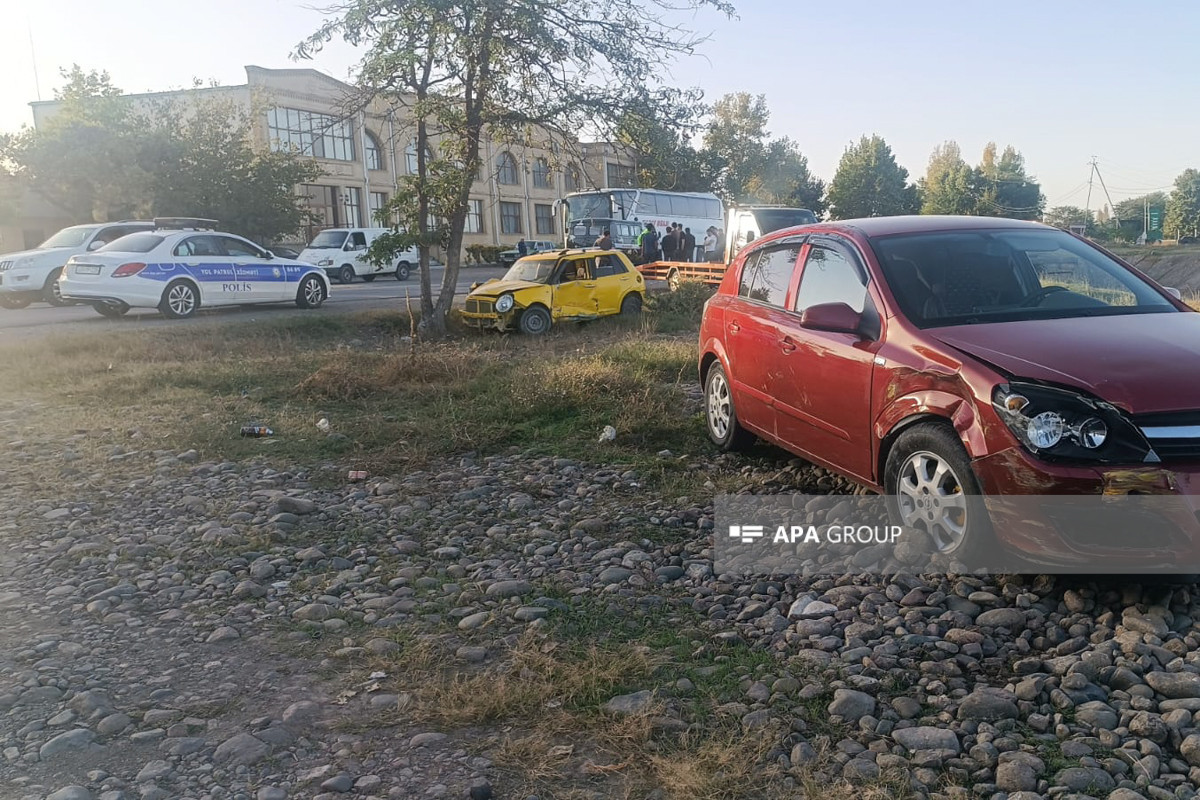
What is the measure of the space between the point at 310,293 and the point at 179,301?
301 cm

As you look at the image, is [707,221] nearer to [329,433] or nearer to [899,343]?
[329,433]

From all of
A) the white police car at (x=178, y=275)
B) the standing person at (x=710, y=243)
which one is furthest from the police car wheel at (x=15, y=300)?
the standing person at (x=710, y=243)

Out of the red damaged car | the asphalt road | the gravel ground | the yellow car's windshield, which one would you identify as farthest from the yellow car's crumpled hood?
the gravel ground

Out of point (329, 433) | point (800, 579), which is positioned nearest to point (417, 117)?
point (329, 433)

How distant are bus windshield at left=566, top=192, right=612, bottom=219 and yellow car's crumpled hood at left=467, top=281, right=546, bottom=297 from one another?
1858 centimetres

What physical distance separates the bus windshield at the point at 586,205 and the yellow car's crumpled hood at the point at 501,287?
1858cm

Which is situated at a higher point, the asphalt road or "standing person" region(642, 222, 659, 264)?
"standing person" region(642, 222, 659, 264)

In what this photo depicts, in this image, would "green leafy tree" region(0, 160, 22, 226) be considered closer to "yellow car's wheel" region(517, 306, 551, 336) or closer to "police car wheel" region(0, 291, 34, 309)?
"police car wheel" region(0, 291, 34, 309)

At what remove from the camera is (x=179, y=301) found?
1722 centimetres

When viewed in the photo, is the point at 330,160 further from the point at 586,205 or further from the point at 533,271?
the point at 533,271

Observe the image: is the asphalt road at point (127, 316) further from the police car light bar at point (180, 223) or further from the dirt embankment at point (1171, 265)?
the dirt embankment at point (1171, 265)

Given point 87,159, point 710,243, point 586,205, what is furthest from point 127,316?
point 87,159

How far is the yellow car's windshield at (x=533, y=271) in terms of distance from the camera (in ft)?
55.8

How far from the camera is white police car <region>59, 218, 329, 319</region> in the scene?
645 inches
